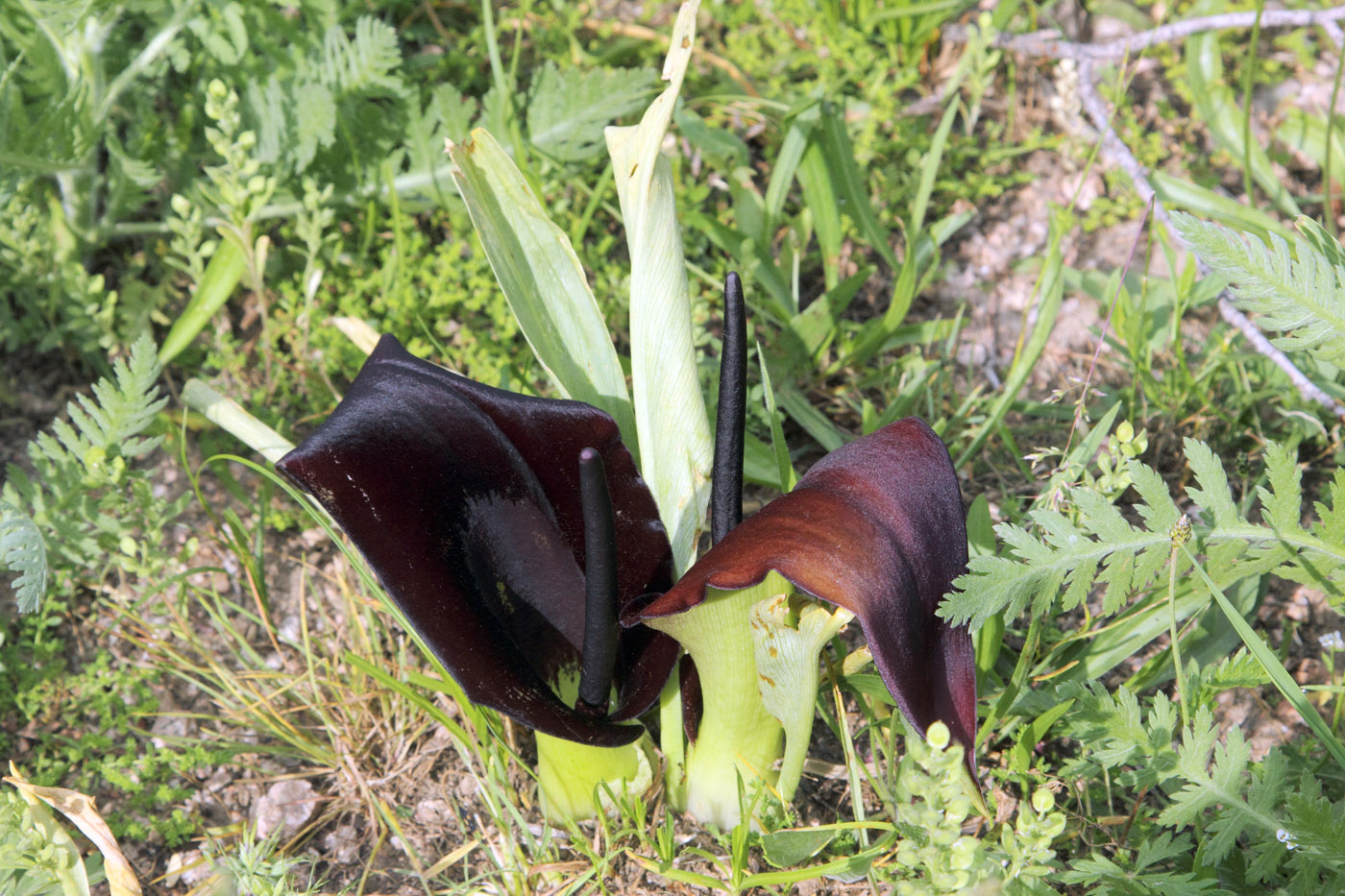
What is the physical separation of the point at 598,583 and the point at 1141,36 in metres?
2.22

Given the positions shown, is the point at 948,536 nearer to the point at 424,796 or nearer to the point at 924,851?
the point at 924,851

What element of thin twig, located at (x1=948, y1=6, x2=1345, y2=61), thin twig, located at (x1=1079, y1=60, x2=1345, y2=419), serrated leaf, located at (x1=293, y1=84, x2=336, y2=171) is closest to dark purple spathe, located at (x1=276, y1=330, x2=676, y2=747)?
serrated leaf, located at (x1=293, y1=84, x2=336, y2=171)

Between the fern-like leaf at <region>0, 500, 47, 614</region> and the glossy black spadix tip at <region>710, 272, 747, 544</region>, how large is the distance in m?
0.93

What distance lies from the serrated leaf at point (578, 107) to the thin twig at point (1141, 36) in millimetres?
990

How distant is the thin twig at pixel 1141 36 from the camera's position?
91.3 inches

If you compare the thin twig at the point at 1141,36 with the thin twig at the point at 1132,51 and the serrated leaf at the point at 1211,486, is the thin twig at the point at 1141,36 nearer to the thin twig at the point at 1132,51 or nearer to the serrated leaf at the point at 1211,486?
the thin twig at the point at 1132,51

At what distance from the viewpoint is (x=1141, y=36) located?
2.58m

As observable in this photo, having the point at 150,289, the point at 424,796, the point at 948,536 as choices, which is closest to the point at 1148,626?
the point at 948,536

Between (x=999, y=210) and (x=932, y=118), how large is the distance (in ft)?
0.97

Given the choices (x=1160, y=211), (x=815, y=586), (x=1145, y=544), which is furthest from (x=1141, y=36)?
(x=815, y=586)

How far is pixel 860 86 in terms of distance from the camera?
8.33ft

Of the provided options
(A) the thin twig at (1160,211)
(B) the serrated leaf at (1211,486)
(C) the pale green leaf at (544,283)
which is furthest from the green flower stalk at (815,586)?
(A) the thin twig at (1160,211)

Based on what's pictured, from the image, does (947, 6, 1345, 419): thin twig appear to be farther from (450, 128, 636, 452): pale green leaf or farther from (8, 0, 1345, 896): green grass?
(450, 128, 636, 452): pale green leaf

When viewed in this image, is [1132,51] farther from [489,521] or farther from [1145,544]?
[489,521]
